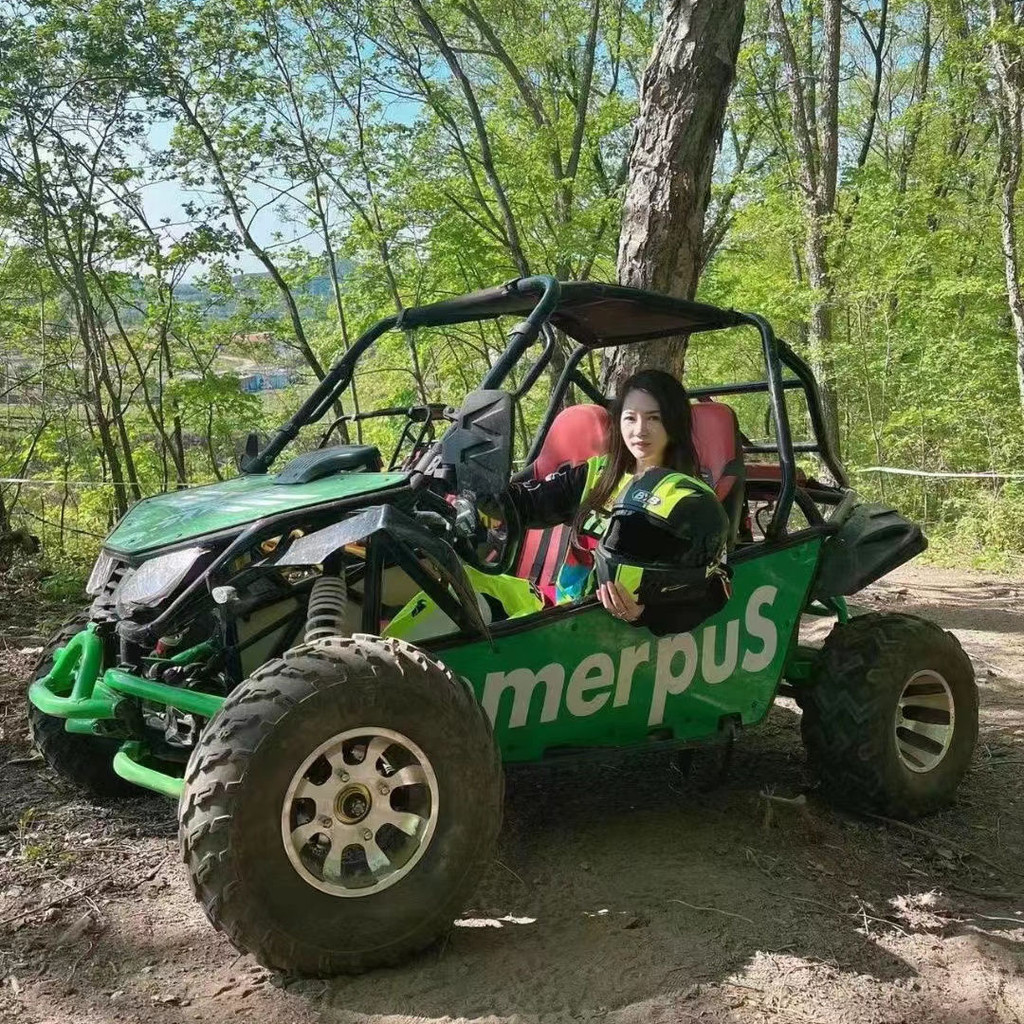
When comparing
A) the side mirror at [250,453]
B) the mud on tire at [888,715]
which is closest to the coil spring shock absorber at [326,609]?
the side mirror at [250,453]

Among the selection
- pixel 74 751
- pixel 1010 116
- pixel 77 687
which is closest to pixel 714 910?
pixel 77 687

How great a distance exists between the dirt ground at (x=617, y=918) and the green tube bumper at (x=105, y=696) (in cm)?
36

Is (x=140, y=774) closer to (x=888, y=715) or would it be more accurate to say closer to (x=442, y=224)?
(x=888, y=715)

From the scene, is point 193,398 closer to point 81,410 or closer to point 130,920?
point 81,410

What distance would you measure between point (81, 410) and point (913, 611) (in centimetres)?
1237

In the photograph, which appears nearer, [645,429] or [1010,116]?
[645,429]

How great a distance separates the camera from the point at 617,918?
8.48ft

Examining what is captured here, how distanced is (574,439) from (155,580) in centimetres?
176

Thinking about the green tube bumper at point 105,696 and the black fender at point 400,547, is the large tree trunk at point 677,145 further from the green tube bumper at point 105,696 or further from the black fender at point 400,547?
the green tube bumper at point 105,696

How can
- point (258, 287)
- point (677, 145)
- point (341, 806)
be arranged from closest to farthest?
point (341, 806) < point (677, 145) < point (258, 287)

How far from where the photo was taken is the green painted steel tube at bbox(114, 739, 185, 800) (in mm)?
2459

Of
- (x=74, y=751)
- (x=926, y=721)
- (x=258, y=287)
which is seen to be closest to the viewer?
(x=74, y=751)

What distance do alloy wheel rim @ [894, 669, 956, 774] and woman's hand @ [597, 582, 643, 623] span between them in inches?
51.2

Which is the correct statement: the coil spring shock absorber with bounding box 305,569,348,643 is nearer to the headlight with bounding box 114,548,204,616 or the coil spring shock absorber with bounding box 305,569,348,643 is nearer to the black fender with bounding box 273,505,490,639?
the black fender with bounding box 273,505,490,639
